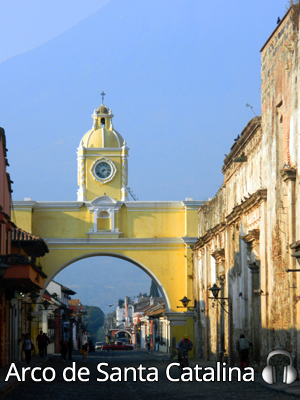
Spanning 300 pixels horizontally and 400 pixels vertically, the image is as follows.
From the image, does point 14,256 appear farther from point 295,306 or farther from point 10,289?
point 295,306

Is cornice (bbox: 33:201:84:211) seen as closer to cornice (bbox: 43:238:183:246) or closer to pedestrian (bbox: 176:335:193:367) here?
cornice (bbox: 43:238:183:246)

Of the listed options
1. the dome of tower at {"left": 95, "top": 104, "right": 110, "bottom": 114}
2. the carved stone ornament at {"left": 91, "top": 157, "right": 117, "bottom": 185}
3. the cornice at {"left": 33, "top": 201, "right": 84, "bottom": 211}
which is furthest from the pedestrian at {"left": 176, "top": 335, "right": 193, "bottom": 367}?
the dome of tower at {"left": 95, "top": 104, "right": 110, "bottom": 114}

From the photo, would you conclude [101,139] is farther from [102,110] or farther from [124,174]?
[124,174]

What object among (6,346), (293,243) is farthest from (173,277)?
(293,243)

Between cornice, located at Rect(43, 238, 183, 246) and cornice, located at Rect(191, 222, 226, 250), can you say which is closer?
cornice, located at Rect(191, 222, 226, 250)

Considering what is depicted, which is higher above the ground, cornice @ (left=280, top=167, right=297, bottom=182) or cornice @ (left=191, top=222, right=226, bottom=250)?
cornice @ (left=280, top=167, right=297, bottom=182)

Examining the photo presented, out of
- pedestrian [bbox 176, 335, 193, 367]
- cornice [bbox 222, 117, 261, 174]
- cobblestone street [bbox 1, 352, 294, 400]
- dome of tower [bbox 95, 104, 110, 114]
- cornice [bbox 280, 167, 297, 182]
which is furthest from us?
dome of tower [bbox 95, 104, 110, 114]

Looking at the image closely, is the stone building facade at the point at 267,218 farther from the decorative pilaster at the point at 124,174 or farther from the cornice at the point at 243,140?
the decorative pilaster at the point at 124,174

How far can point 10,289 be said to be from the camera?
885 inches

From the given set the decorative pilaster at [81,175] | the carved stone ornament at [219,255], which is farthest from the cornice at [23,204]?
the carved stone ornament at [219,255]

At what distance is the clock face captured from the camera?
106 feet

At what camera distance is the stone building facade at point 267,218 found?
14.6 m

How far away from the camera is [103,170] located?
107ft

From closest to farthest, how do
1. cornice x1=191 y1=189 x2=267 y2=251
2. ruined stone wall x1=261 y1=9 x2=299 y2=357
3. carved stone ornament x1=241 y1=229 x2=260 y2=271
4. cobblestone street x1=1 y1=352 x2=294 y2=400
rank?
cobblestone street x1=1 y1=352 x2=294 y2=400, ruined stone wall x1=261 y1=9 x2=299 y2=357, cornice x1=191 y1=189 x2=267 y2=251, carved stone ornament x1=241 y1=229 x2=260 y2=271
